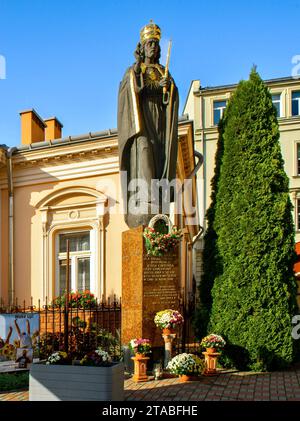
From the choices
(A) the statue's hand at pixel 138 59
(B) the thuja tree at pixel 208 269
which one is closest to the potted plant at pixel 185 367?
(B) the thuja tree at pixel 208 269

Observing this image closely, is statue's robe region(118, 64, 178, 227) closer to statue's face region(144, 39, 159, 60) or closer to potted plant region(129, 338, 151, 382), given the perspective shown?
statue's face region(144, 39, 159, 60)

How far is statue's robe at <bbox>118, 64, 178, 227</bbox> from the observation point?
28.5 ft

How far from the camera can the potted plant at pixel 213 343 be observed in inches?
311

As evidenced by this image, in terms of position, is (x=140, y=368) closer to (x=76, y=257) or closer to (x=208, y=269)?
(x=208, y=269)

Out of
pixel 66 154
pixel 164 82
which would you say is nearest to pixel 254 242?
pixel 164 82

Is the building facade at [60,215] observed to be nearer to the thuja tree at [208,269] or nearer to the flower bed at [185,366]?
the thuja tree at [208,269]

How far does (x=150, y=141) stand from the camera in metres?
8.86

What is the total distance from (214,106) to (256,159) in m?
21.1

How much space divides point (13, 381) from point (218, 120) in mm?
23132

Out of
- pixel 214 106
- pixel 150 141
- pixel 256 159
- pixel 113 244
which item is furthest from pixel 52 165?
pixel 214 106

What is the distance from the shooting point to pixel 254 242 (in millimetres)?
8672

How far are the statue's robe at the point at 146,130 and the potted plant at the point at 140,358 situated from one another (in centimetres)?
226

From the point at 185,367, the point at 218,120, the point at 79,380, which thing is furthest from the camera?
the point at 218,120

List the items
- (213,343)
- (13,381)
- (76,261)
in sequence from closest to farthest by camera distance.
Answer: (13,381) < (213,343) < (76,261)
